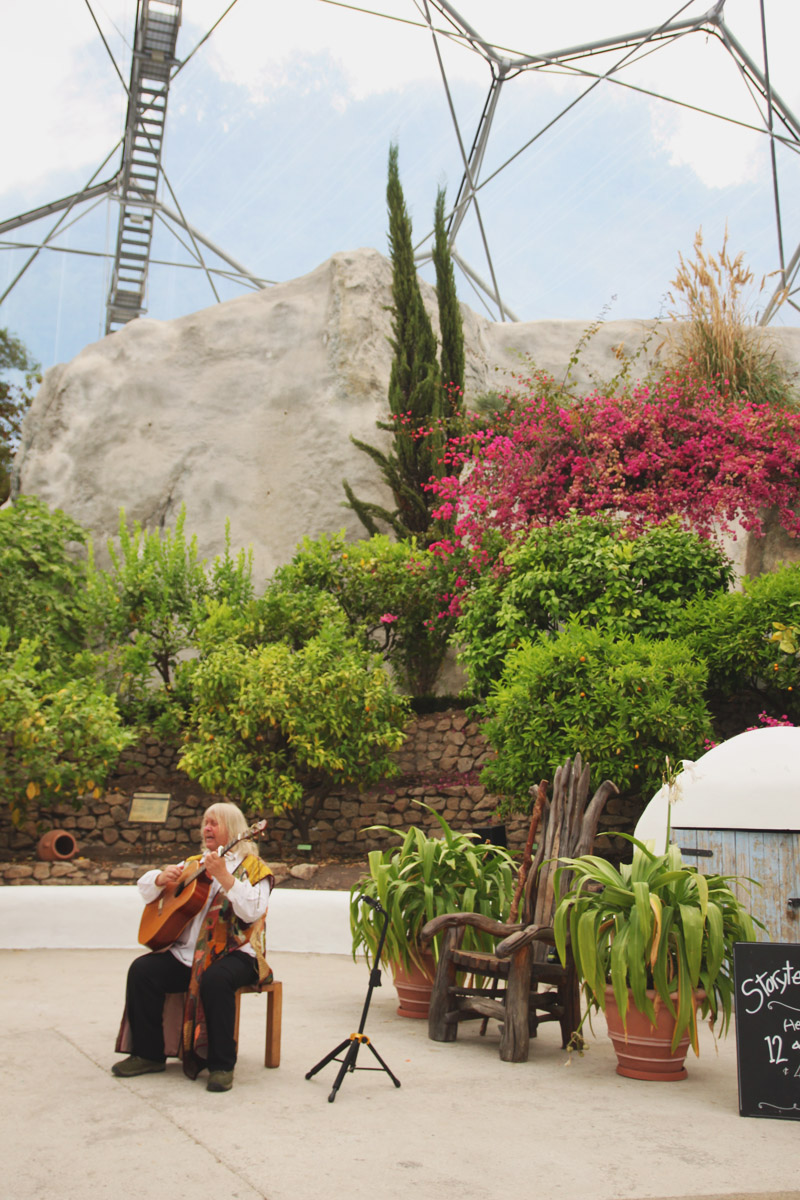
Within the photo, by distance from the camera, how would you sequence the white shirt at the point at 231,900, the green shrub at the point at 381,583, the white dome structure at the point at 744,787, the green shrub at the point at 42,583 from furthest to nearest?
the green shrub at the point at 381,583
the green shrub at the point at 42,583
the white dome structure at the point at 744,787
the white shirt at the point at 231,900

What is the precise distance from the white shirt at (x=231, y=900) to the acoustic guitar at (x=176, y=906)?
0.03 meters

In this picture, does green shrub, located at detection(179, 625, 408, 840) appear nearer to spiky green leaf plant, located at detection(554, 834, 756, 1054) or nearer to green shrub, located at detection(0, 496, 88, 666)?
green shrub, located at detection(0, 496, 88, 666)

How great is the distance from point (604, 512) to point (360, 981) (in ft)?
19.4

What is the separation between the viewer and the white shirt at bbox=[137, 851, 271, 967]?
3951mm

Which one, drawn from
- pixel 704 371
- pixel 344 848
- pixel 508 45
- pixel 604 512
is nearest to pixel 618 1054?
pixel 344 848

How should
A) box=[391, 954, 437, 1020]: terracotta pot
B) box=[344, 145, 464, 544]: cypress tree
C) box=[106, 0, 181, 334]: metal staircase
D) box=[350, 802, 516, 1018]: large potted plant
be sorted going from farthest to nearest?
box=[106, 0, 181, 334]: metal staircase
box=[344, 145, 464, 544]: cypress tree
box=[391, 954, 437, 1020]: terracotta pot
box=[350, 802, 516, 1018]: large potted plant

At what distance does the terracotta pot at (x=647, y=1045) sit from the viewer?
13.3 ft

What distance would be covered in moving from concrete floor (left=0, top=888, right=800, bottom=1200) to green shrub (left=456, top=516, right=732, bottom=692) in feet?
15.6

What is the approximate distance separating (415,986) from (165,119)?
1698 cm

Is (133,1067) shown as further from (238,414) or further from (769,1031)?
(238,414)

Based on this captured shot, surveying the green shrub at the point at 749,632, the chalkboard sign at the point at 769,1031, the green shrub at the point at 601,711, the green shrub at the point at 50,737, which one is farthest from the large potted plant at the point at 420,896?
the green shrub at the point at 50,737

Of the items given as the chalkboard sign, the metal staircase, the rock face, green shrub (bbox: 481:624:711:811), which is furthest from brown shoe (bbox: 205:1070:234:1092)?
the metal staircase

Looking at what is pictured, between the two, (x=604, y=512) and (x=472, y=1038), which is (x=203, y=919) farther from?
(x=604, y=512)

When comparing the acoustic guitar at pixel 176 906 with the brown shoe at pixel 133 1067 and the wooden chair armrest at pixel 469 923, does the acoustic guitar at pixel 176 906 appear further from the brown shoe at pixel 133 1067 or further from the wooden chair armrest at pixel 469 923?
the wooden chair armrest at pixel 469 923
